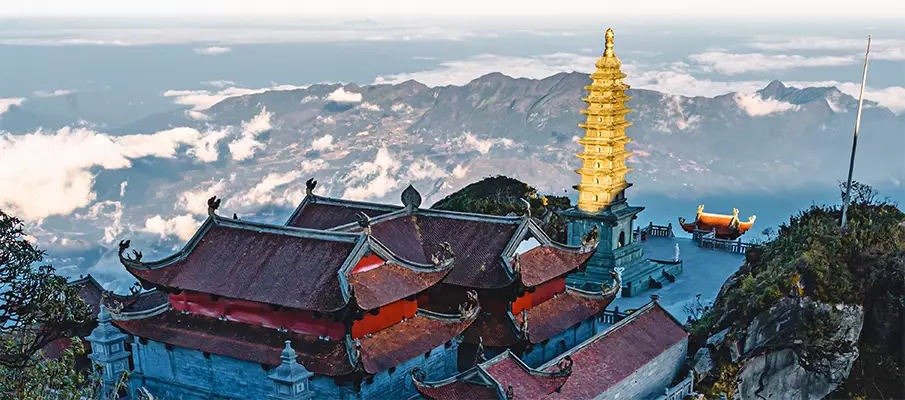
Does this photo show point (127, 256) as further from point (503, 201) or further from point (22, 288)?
point (503, 201)

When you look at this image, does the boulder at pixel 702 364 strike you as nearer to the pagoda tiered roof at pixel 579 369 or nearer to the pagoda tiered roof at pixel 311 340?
the pagoda tiered roof at pixel 579 369

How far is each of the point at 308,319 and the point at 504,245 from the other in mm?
8505

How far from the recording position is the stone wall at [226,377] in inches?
1170

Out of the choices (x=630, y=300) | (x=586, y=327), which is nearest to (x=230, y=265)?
(x=586, y=327)

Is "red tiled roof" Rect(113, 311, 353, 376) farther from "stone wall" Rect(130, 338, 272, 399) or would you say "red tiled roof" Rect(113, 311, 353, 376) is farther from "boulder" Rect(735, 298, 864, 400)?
"boulder" Rect(735, 298, 864, 400)

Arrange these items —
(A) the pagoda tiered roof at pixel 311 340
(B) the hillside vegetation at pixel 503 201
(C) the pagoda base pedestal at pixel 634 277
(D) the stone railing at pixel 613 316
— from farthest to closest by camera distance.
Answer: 1. (B) the hillside vegetation at pixel 503 201
2. (C) the pagoda base pedestal at pixel 634 277
3. (D) the stone railing at pixel 613 316
4. (A) the pagoda tiered roof at pixel 311 340

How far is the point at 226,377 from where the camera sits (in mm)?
31156

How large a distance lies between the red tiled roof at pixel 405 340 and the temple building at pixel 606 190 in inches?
792

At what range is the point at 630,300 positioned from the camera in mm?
49938

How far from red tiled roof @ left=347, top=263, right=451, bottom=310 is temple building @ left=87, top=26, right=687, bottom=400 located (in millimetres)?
50

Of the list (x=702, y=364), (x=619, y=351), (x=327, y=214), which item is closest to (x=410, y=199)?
(x=327, y=214)

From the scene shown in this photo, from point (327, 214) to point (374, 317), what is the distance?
9508 mm

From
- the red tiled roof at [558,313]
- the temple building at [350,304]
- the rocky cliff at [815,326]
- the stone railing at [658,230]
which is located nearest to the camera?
the temple building at [350,304]

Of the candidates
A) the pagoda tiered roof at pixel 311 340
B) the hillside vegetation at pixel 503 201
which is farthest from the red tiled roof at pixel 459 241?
the hillside vegetation at pixel 503 201
